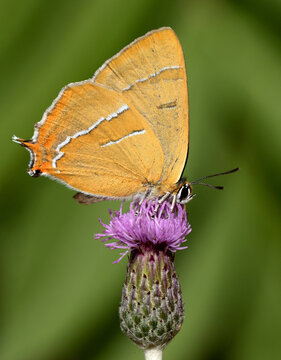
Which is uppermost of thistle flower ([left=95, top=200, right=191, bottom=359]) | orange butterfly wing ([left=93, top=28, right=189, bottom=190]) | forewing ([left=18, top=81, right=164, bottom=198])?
orange butterfly wing ([left=93, top=28, right=189, bottom=190])

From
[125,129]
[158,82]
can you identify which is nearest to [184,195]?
[125,129]

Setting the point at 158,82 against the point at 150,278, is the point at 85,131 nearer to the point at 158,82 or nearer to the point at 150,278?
the point at 158,82

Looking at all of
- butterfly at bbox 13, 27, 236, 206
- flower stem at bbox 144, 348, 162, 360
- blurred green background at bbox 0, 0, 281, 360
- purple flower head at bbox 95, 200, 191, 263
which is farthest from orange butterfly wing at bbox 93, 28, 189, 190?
blurred green background at bbox 0, 0, 281, 360

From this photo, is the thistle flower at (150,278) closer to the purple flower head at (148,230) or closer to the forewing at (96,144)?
the purple flower head at (148,230)

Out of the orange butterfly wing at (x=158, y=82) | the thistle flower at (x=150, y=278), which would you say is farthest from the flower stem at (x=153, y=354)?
the orange butterfly wing at (x=158, y=82)

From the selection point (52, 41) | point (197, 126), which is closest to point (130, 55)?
point (197, 126)

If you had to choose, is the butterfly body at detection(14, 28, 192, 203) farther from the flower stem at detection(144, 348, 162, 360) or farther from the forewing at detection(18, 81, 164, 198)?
the flower stem at detection(144, 348, 162, 360)
